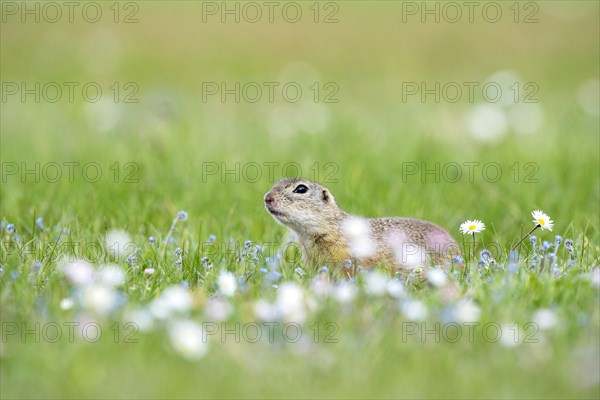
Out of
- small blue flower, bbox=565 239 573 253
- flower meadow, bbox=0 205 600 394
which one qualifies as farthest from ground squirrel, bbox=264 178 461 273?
small blue flower, bbox=565 239 573 253

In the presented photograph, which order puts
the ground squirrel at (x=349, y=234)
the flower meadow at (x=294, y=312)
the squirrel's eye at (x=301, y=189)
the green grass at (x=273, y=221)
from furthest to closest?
the squirrel's eye at (x=301, y=189) → the ground squirrel at (x=349, y=234) → the flower meadow at (x=294, y=312) → the green grass at (x=273, y=221)

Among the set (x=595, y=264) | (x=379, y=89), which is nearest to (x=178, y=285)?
(x=595, y=264)

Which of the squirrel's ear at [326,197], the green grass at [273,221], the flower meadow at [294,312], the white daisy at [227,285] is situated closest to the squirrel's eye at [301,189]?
the squirrel's ear at [326,197]

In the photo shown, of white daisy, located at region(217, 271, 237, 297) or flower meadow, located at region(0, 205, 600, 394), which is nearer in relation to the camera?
flower meadow, located at region(0, 205, 600, 394)

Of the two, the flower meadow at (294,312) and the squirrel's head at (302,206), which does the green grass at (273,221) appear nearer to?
the flower meadow at (294,312)

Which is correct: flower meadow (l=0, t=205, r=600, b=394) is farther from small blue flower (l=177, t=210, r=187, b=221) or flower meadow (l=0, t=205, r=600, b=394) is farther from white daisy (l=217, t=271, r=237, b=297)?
small blue flower (l=177, t=210, r=187, b=221)

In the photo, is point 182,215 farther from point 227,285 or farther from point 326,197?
point 227,285

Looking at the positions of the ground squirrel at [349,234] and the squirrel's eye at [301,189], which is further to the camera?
the squirrel's eye at [301,189]

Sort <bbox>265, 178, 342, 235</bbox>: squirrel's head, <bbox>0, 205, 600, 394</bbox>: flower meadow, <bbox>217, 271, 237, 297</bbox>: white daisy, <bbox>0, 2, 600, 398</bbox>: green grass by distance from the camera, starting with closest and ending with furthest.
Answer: <bbox>0, 2, 600, 398</bbox>: green grass < <bbox>0, 205, 600, 394</bbox>: flower meadow < <bbox>217, 271, 237, 297</bbox>: white daisy < <bbox>265, 178, 342, 235</bbox>: squirrel's head

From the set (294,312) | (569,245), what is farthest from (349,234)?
(294,312)
